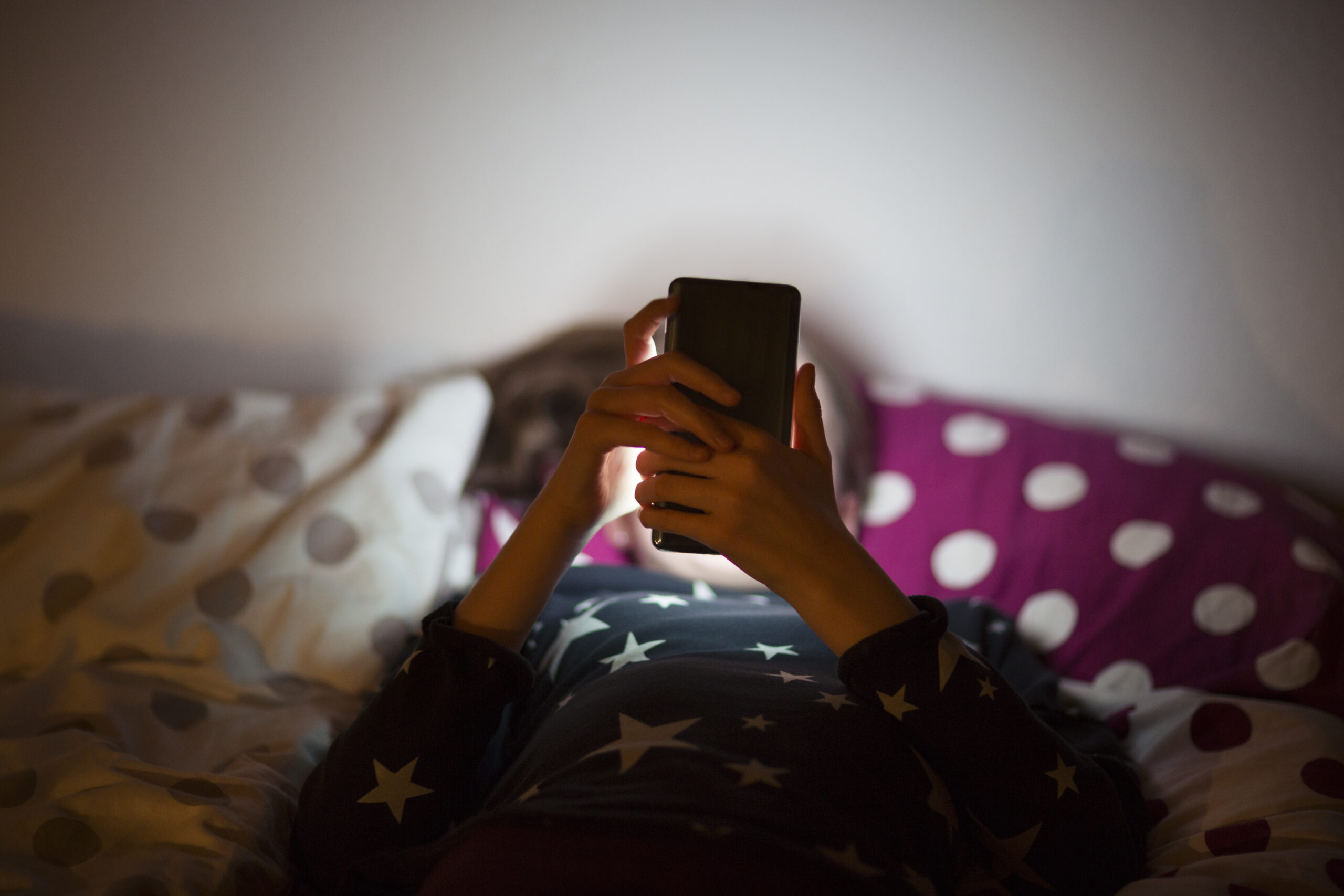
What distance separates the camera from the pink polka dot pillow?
824 mm

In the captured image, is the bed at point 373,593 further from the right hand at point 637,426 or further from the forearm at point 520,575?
the right hand at point 637,426

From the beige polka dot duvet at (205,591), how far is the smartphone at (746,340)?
0.43 metres

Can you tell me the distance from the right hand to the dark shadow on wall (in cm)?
Answer: 71

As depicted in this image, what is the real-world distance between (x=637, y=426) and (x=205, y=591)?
0.57 meters

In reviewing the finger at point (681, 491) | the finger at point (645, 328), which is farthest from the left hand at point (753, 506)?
the finger at point (645, 328)

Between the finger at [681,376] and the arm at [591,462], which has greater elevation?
the finger at [681,376]

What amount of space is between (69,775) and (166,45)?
0.91 metres

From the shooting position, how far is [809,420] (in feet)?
1.87

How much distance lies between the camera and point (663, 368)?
0.56 m

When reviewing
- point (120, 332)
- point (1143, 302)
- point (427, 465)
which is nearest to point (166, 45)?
point (120, 332)

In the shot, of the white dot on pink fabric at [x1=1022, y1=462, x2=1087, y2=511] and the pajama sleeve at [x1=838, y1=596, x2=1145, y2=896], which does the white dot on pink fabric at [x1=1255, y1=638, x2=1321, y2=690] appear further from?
the pajama sleeve at [x1=838, y1=596, x2=1145, y2=896]

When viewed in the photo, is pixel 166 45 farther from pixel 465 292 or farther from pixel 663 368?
pixel 663 368

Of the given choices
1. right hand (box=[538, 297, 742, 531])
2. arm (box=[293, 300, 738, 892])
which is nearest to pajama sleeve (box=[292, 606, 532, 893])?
arm (box=[293, 300, 738, 892])

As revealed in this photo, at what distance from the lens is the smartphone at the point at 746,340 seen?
23.5 inches
